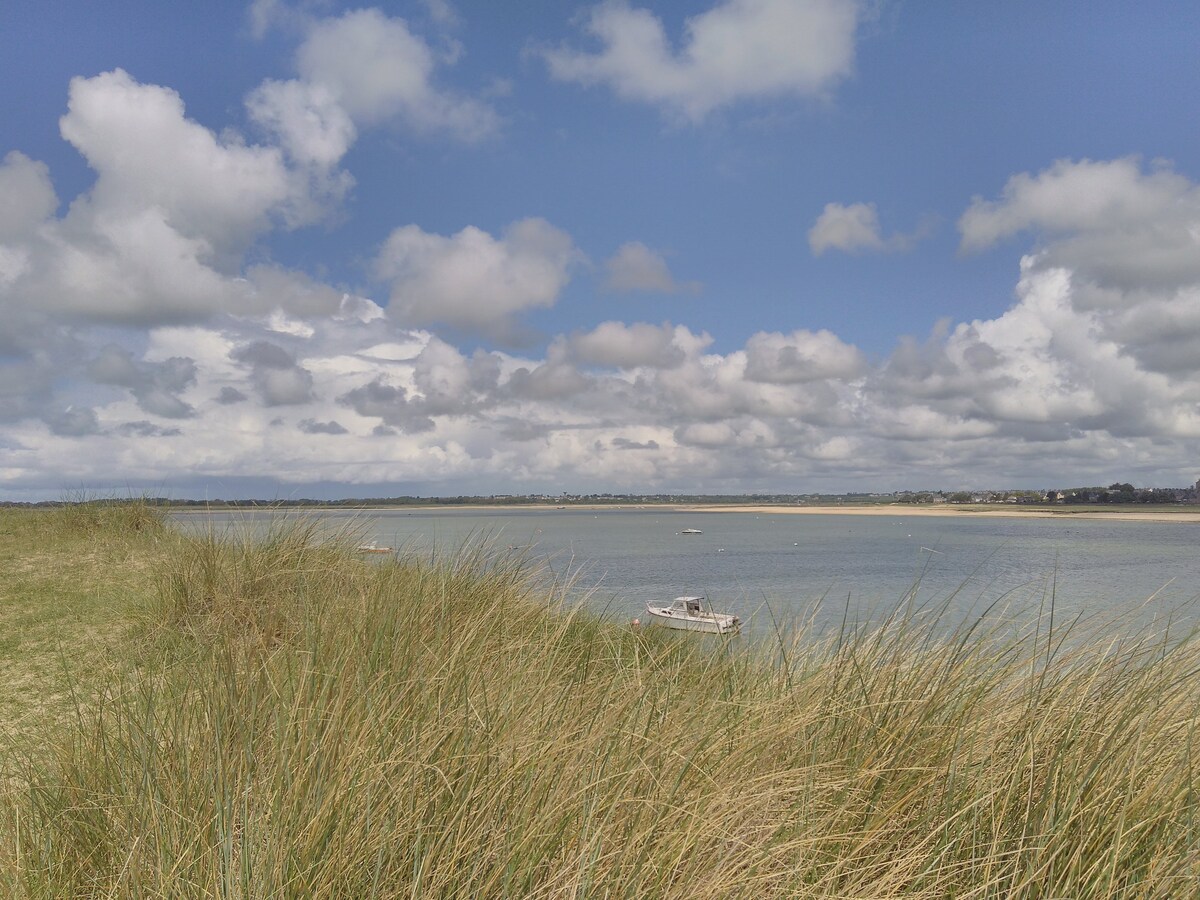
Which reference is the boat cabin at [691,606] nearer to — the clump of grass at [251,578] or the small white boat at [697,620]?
the small white boat at [697,620]

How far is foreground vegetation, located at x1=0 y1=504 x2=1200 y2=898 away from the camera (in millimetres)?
2355

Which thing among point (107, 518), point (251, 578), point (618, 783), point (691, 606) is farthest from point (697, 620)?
point (107, 518)

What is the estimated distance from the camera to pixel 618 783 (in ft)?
8.89

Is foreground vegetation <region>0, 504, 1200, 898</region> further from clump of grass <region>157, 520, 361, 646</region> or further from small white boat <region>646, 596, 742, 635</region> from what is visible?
clump of grass <region>157, 520, 361, 646</region>

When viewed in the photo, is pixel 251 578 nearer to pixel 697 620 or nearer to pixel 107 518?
pixel 697 620

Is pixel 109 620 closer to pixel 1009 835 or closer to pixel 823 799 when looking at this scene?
pixel 823 799

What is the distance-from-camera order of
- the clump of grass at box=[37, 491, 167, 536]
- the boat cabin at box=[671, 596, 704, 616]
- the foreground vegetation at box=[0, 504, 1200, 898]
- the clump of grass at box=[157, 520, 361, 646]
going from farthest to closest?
the clump of grass at box=[37, 491, 167, 536]
the boat cabin at box=[671, 596, 704, 616]
the clump of grass at box=[157, 520, 361, 646]
the foreground vegetation at box=[0, 504, 1200, 898]

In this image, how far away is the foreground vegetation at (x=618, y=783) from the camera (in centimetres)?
236

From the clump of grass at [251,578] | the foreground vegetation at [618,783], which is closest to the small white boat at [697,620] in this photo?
the foreground vegetation at [618,783]

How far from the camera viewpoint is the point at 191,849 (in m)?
2.36

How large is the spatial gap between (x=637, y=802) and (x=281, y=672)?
2.03m

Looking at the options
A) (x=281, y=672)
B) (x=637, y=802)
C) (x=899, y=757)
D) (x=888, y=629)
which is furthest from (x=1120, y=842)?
(x=281, y=672)

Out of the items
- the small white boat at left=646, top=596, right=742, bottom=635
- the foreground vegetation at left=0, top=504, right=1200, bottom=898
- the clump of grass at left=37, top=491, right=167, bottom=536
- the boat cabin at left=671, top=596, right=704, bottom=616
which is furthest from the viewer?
the clump of grass at left=37, top=491, right=167, bottom=536

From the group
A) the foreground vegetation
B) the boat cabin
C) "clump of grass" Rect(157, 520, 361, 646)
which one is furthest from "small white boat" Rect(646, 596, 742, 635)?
"clump of grass" Rect(157, 520, 361, 646)
